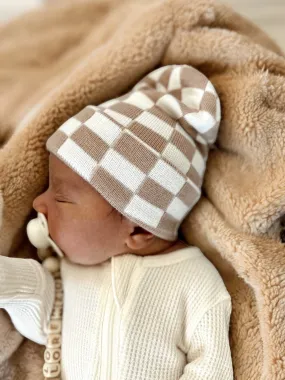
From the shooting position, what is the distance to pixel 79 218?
87cm

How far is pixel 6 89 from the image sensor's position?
3.92 ft

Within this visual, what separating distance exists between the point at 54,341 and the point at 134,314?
0.17 metres

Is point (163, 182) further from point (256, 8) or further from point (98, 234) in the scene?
point (256, 8)

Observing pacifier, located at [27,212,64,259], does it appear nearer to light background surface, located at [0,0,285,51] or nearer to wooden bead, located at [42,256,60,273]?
wooden bead, located at [42,256,60,273]

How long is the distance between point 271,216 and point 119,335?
32cm

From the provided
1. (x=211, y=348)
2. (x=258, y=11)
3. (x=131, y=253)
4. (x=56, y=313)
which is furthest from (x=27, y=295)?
(x=258, y=11)

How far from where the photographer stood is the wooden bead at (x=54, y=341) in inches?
36.3

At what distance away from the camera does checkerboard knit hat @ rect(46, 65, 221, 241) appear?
850 millimetres

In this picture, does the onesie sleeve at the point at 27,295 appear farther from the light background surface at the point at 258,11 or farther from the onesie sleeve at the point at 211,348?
the light background surface at the point at 258,11

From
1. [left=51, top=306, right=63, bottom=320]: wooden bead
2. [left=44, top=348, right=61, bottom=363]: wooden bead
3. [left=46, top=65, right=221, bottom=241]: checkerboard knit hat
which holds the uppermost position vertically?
[left=46, top=65, right=221, bottom=241]: checkerboard knit hat

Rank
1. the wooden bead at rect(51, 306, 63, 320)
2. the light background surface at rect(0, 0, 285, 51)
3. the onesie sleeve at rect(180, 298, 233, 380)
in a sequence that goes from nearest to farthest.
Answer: the onesie sleeve at rect(180, 298, 233, 380), the wooden bead at rect(51, 306, 63, 320), the light background surface at rect(0, 0, 285, 51)

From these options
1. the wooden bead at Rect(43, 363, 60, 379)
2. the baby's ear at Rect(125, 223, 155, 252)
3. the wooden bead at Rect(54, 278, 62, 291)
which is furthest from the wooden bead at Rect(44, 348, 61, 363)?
the baby's ear at Rect(125, 223, 155, 252)

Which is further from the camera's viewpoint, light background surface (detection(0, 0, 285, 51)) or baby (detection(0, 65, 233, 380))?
light background surface (detection(0, 0, 285, 51))

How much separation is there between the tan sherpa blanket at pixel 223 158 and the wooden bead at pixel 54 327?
74mm
